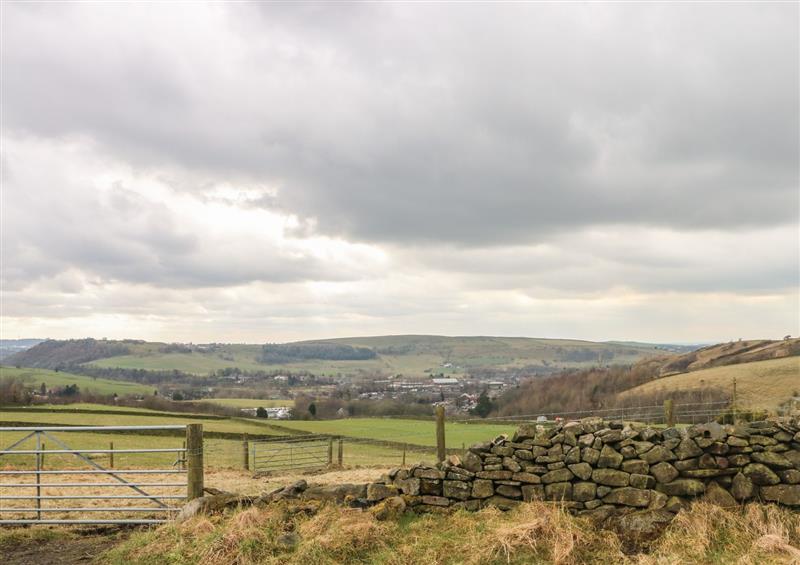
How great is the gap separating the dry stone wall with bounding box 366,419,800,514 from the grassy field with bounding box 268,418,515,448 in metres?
20.3

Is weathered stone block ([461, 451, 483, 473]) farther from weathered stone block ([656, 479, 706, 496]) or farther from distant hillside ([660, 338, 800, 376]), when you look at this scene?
distant hillside ([660, 338, 800, 376])

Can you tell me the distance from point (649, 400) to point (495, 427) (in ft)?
40.2

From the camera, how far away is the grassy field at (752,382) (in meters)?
33.9

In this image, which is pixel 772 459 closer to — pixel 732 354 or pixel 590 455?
pixel 590 455

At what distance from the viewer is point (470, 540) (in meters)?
8.19

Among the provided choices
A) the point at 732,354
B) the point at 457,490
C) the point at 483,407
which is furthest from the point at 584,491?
the point at 732,354

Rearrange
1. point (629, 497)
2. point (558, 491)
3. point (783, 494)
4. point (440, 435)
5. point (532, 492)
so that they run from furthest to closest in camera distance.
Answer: point (440, 435) < point (532, 492) < point (558, 491) < point (629, 497) < point (783, 494)

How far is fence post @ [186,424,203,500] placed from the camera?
9.91 metres

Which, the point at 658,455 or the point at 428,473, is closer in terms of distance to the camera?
the point at 658,455

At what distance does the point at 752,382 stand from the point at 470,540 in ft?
123

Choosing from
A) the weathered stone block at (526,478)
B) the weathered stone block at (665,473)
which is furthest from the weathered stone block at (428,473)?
the weathered stone block at (665,473)

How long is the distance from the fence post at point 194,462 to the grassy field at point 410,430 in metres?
20.8

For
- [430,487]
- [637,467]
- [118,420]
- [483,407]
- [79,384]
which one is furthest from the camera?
[79,384]

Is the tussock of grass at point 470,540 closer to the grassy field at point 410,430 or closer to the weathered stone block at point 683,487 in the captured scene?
the weathered stone block at point 683,487
